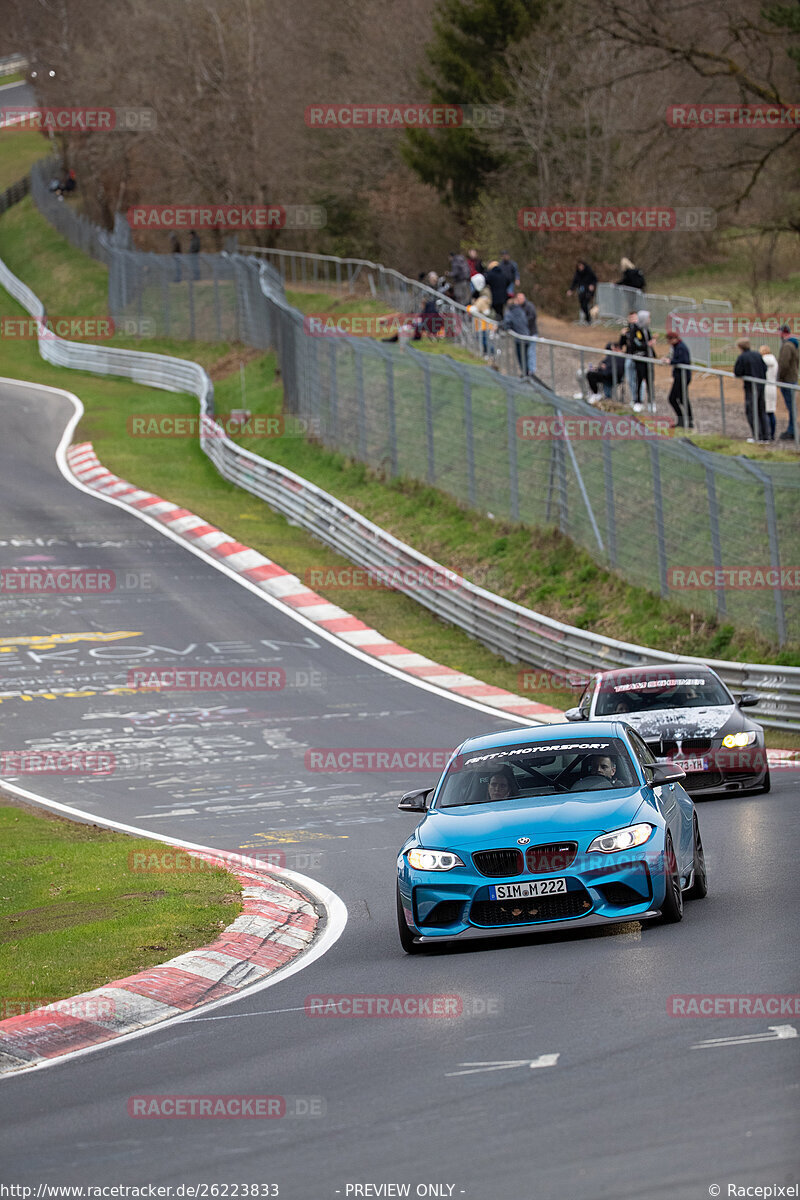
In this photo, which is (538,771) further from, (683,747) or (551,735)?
(683,747)

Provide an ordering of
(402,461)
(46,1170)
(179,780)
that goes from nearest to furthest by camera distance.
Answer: (46,1170), (179,780), (402,461)

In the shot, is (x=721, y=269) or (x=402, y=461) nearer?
(x=402, y=461)

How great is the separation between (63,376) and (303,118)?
1453 cm

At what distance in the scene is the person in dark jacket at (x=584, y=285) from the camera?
41.4m

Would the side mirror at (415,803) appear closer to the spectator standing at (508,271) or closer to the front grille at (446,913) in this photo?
the front grille at (446,913)

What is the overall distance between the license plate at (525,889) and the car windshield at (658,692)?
286 inches

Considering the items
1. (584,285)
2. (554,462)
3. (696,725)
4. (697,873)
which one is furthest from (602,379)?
→ (697,873)

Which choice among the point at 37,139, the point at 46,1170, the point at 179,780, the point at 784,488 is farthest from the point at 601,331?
the point at 37,139

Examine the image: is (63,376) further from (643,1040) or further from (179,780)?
(643,1040)

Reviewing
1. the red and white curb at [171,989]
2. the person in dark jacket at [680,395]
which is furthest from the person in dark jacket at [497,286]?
the red and white curb at [171,989]

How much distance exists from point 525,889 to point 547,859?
→ 220 millimetres

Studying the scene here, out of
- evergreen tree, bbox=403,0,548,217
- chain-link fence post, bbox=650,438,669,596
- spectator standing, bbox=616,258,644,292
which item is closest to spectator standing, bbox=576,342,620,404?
chain-link fence post, bbox=650,438,669,596

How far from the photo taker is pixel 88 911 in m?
11.6

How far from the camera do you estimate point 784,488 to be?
20844mm
